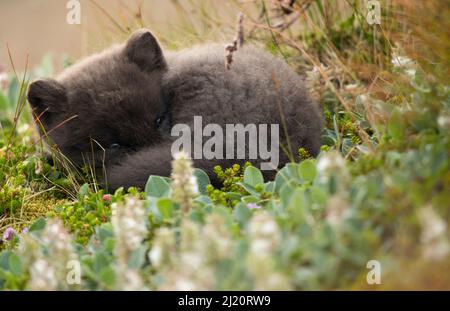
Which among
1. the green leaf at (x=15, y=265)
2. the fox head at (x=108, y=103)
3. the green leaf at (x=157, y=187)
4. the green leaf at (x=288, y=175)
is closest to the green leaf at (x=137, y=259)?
the green leaf at (x=15, y=265)

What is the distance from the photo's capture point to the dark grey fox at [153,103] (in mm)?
3482

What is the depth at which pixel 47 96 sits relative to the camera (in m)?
3.95

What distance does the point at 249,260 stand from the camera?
1.85 metres

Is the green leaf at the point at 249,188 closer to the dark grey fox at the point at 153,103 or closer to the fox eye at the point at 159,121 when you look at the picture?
the dark grey fox at the point at 153,103

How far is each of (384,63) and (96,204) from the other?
220 centimetres

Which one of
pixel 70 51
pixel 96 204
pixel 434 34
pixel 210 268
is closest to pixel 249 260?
pixel 210 268

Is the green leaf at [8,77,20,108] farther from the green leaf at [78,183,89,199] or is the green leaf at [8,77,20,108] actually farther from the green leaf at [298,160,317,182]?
the green leaf at [298,160,317,182]

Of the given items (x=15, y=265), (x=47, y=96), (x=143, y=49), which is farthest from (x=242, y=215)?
(x=47, y=96)

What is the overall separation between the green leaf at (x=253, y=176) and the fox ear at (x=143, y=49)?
1214mm

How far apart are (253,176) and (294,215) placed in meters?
0.92

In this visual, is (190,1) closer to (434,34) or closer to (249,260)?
(434,34)

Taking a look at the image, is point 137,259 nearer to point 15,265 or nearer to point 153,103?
point 15,265

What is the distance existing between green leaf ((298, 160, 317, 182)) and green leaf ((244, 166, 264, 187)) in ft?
1.30

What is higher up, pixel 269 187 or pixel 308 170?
pixel 308 170
